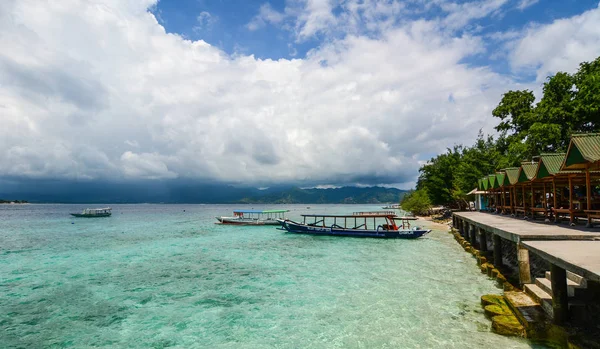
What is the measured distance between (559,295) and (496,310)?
2.20 m

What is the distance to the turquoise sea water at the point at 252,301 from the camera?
9.47 metres

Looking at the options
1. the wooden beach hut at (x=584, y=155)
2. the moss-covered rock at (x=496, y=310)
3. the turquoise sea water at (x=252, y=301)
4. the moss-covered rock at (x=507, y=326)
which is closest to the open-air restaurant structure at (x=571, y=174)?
the wooden beach hut at (x=584, y=155)

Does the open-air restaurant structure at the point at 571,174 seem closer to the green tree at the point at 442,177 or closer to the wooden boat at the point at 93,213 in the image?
the green tree at the point at 442,177

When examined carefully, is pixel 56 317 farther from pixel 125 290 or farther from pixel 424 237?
pixel 424 237

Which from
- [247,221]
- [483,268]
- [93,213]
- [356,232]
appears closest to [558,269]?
[483,268]

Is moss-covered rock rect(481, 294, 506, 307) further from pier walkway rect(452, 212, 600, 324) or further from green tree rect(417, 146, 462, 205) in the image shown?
green tree rect(417, 146, 462, 205)

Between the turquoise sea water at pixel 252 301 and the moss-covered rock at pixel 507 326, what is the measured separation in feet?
0.60

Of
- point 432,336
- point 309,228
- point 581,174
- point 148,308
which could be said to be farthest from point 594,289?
point 309,228

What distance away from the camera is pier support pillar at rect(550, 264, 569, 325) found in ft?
24.4

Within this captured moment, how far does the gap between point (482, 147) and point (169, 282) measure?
177ft

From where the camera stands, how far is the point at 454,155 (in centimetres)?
5822

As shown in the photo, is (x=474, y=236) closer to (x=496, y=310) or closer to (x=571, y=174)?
(x=571, y=174)

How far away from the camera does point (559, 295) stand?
24.8ft

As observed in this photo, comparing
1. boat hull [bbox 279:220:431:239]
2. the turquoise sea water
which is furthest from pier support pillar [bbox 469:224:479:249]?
boat hull [bbox 279:220:431:239]
